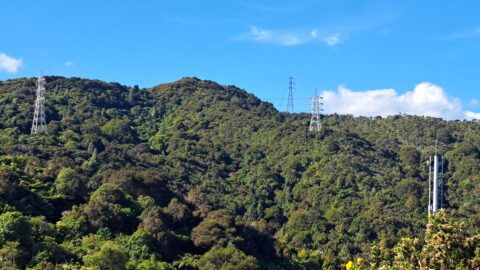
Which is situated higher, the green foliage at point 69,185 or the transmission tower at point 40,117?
the transmission tower at point 40,117

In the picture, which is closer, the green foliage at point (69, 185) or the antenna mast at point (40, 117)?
the green foliage at point (69, 185)

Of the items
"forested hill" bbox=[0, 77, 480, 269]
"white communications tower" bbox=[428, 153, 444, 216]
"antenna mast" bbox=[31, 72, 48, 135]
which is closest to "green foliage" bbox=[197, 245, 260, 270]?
"forested hill" bbox=[0, 77, 480, 269]

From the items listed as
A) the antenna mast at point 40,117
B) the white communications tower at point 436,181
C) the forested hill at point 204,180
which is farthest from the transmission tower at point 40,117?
the white communications tower at point 436,181

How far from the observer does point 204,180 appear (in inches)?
2635

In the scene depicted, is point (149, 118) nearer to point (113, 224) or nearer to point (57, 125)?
point (57, 125)

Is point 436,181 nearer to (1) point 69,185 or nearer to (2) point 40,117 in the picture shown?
(1) point 69,185

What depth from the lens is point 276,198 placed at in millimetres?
69688

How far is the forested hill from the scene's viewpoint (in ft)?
115

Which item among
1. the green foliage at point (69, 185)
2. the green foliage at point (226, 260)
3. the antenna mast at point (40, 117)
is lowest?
the green foliage at point (226, 260)

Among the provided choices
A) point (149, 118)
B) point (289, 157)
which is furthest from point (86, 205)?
point (149, 118)

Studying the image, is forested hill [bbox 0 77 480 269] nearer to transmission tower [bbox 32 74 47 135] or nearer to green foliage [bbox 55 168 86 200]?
green foliage [bbox 55 168 86 200]

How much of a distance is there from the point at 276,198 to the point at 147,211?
3295 centimetres

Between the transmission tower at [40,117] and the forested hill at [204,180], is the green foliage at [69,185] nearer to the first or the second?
the forested hill at [204,180]

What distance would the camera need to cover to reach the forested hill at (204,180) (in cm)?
3509
